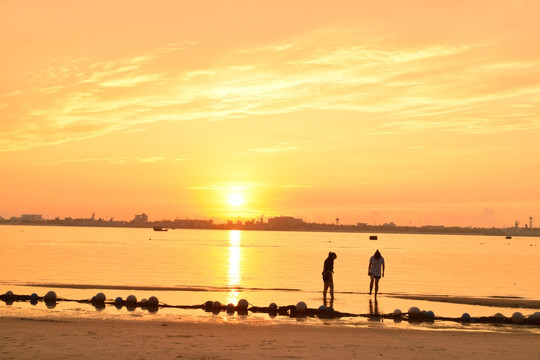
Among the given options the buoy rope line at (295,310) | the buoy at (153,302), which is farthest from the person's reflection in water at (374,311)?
the buoy at (153,302)

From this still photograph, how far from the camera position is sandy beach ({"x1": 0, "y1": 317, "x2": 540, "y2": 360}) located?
59.6ft

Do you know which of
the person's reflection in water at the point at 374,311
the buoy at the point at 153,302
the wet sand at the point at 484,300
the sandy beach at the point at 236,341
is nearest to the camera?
the sandy beach at the point at 236,341

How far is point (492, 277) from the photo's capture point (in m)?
60.3

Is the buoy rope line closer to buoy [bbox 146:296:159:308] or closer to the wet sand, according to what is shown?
buoy [bbox 146:296:159:308]

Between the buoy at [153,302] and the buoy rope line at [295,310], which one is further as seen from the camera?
the buoy at [153,302]

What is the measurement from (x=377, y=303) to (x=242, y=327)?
41.1 feet


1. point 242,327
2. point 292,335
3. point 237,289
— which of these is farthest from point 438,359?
point 237,289

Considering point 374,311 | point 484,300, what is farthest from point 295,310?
point 484,300

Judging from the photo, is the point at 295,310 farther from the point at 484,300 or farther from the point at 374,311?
the point at 484,300

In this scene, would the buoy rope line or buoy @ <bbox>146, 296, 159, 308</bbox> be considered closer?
the buoy rope line

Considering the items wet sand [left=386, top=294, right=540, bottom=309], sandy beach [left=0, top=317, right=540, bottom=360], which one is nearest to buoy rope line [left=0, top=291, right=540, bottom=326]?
sandy beach [left=0, top=317, right=540, bottom=360]

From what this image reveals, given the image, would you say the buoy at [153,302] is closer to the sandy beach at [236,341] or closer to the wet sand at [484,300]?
the sandy beach at [236,341]

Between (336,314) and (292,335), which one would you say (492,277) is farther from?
(292,335)

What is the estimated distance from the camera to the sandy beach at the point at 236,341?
18.2 metres
